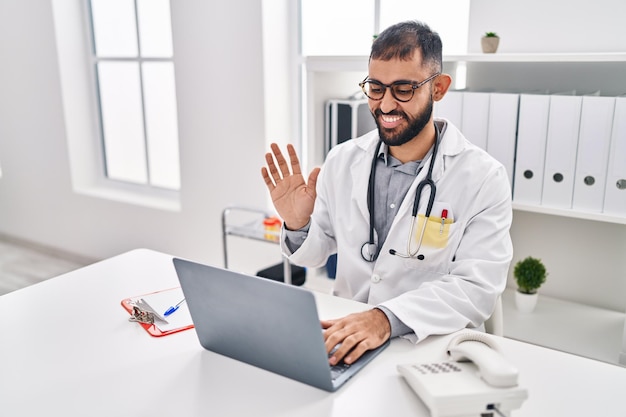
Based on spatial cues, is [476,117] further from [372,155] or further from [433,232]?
[433,232]

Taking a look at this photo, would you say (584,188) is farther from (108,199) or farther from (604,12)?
(108,199)

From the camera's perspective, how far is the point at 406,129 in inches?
62.6

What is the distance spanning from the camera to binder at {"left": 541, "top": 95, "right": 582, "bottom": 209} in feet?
6.47

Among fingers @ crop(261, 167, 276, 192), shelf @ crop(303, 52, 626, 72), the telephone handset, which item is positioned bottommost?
the telephone handset

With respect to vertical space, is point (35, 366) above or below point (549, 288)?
above

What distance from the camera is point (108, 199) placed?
3.87 m

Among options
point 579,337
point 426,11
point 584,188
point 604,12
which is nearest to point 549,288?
point 579,337

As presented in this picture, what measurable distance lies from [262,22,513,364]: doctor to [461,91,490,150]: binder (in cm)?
51

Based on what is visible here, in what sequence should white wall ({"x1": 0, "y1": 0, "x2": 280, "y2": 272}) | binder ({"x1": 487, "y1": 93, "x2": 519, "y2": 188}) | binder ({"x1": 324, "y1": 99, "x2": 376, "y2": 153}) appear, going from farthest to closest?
white wall ({"x1": 0, "y1": 0, "x2": 280, "y2": 272}), binder ({"x1": 324, "y1": 99, "x2": 376, "y2": 153}), binder ({"x1": 487, "y1": 93, "x2": 519, "y2": 188})

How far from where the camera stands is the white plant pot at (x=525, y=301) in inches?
89.0

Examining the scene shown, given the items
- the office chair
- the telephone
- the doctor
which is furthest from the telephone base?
the office chair

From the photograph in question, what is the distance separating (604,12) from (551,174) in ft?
2.03

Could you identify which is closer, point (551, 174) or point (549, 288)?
point (551, 174)

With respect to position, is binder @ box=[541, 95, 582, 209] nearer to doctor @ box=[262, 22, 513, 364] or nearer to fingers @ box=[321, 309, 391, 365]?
doctor @ box=[262, 22, 513, 364]
